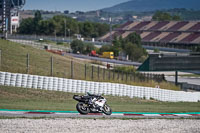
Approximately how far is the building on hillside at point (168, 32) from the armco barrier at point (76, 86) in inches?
3573

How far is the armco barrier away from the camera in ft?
88.0

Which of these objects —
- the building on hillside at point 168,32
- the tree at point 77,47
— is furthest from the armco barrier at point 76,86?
the building on hillside at point 168,32

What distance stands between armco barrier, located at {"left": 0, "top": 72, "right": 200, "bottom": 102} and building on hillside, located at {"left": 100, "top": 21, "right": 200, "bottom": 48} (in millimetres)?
90757

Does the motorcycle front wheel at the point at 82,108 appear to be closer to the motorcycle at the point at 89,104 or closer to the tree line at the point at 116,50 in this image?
the motorcycle at the point at 89,104

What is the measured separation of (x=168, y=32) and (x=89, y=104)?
419 feet

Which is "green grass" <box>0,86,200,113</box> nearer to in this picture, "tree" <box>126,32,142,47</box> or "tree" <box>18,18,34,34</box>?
"tree" <box>126,32,142,47</box>

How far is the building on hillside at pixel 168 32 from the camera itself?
128125 millimetres

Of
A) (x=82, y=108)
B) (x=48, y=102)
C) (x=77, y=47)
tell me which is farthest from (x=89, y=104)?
(x=77, y=47)

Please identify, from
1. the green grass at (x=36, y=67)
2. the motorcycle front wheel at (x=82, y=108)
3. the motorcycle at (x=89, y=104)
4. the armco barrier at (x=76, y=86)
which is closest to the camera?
the motorcycle at (x=89, y=104)

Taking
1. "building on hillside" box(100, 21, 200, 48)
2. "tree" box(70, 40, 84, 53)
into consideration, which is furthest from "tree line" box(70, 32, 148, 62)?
"building on hillside" box(100, 21, 200, 48)

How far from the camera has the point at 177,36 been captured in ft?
442

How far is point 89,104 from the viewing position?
18.6 meters

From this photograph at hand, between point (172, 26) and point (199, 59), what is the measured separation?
99858mm

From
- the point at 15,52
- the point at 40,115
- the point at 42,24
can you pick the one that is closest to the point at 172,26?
the point at 42,24
